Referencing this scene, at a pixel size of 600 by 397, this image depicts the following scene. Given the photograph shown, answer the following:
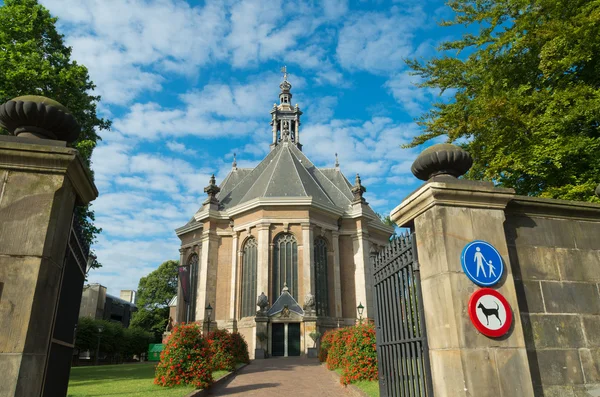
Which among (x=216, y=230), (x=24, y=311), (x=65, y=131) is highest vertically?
(x=216, y=230)

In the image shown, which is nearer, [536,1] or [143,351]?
[536,1]

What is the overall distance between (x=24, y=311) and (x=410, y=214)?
3.92m

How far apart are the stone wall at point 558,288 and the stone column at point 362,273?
79.5ft

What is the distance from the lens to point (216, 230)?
30.5 metres

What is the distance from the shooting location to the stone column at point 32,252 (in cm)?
330

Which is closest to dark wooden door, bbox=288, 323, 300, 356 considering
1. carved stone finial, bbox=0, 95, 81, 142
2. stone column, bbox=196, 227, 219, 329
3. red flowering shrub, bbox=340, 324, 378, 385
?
stone column, bbox=196, 227, 219, 329

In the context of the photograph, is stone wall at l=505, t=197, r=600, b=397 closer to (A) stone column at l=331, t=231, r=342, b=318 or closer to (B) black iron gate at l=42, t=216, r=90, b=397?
(B) black iron gate at l=42, t=216, r=90, b=397

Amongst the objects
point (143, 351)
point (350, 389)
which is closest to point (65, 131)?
point (350, 389)

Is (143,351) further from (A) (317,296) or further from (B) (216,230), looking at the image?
(A) (317,296)

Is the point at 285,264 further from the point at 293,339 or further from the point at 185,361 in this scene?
the point at 185,361

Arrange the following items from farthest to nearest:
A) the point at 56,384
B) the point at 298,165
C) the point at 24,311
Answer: the point at 298,165, the point at 56,384, the point at 24,311

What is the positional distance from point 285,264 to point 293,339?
17.1 feet

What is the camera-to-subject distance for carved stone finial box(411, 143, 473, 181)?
15.0ft

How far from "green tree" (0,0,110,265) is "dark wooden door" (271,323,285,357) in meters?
11.9
